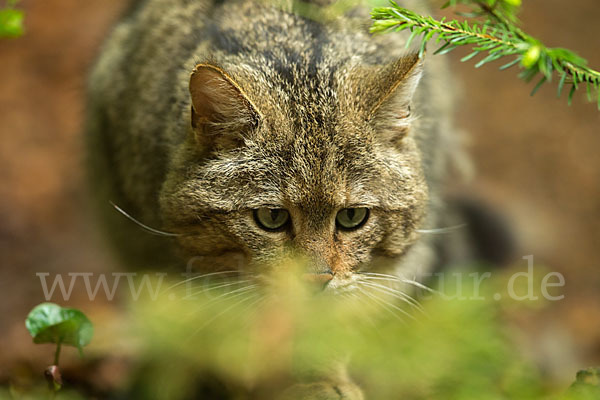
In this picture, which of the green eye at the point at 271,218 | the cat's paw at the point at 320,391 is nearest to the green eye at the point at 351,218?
the green eye at the point at 271,218

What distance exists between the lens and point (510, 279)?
11.9 ft

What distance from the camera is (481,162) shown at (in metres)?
5.88

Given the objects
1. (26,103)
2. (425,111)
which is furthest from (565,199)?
(26,103)

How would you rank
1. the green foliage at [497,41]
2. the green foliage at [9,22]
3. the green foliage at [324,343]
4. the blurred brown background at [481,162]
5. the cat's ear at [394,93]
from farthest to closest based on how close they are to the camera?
the blurred brown background at [481,162] < the cat's ear at [394,93] < the green foliage at [9,22] < the green foliage at [324,343] < the green foliage at [497,41]

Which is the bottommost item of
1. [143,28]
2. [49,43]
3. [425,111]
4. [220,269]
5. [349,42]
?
[220,269]

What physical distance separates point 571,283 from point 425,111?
8.41ft

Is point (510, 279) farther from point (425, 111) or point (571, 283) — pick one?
point (571, 283)

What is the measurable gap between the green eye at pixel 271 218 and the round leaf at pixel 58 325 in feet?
2.41

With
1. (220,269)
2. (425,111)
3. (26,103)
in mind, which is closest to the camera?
(220,269)

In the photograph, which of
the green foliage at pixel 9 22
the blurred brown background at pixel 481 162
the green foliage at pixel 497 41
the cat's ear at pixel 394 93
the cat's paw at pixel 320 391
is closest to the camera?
the green foliage at pixel 497 41

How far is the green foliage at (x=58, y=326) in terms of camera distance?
2311mm

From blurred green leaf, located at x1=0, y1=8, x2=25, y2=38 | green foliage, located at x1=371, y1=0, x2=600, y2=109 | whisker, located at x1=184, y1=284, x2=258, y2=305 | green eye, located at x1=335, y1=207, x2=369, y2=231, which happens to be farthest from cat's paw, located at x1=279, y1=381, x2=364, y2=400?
blurred green leaf, located at x1=0, y1=8, x2=25, y2=38

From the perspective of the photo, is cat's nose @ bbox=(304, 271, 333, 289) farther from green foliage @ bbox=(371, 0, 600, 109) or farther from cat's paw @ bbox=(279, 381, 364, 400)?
green foliage @ bbox=(371, 0, 600, 109)

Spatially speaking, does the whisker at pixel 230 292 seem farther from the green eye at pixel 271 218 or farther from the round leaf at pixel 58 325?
the round leaf at pixel 58 325
